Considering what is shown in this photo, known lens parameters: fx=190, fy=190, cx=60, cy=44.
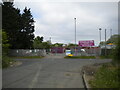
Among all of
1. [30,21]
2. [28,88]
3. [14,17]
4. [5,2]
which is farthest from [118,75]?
[30,21]

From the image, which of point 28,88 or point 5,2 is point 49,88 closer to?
point 28,88

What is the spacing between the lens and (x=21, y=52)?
48.8 metres

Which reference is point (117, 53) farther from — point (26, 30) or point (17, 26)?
point (26, 30)

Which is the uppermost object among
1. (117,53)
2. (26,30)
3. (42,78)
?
(26,30)

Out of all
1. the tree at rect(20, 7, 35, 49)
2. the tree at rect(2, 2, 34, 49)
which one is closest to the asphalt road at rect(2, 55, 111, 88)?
the tree at rect(2, 2, 34, 49)

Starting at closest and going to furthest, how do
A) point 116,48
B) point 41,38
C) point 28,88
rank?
point 28,88
point 116,48
point 41,38

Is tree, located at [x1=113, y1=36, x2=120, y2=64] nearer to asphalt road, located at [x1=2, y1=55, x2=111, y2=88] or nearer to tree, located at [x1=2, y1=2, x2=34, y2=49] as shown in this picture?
asphalt road, located at [x1=2, y1=55, x2=111, y2=88]

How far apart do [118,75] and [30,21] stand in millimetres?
50131

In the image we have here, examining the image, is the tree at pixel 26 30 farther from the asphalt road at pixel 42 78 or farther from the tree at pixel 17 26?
the asphalt road at pixel 42 78

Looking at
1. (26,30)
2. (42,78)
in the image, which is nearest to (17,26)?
(26,30)

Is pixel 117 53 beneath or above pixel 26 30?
beneath

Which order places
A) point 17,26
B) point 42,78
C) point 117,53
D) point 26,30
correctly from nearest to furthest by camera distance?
point 42,78
point 117,53
point 17,26
point 26,30

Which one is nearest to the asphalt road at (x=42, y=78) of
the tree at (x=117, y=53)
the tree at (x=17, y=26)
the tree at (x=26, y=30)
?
the tree at (x=117, y=53)

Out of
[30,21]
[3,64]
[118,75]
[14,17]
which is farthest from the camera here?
[30,21]
